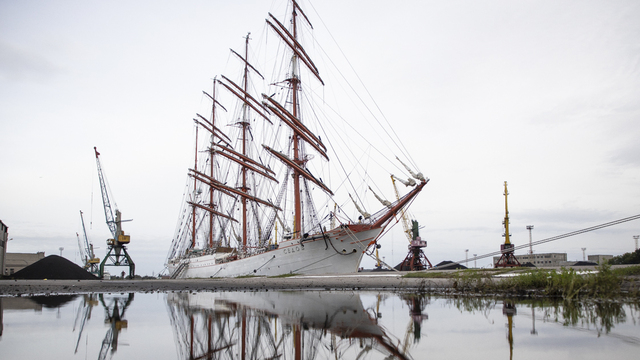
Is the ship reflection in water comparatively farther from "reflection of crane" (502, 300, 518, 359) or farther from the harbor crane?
the harbor crane

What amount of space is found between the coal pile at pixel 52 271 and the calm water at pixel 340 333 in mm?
53478

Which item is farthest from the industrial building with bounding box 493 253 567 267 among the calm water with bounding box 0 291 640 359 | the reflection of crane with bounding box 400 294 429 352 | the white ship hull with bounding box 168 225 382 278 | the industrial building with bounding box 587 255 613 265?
the calm water with bounding box 0 291 640 359

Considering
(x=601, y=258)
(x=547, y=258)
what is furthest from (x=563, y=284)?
(x=547, y=258)

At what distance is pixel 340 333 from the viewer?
24.0 feet

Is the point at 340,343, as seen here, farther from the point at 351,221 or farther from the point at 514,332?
the point at 351,221

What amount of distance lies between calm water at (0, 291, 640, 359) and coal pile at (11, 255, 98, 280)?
175 ft

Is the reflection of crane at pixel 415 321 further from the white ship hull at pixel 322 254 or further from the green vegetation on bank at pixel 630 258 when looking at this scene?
the green vegetation on bank at pixel 630 258

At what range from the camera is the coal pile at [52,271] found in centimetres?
5534

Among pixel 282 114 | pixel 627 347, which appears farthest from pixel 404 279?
pixel 282 114

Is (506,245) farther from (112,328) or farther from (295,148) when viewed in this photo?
(112,328)

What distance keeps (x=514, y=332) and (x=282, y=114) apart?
1786 inches

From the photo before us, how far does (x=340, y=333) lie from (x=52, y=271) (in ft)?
206

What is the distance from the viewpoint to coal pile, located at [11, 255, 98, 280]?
55.3 m

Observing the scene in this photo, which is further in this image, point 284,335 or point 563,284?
point 563,284
